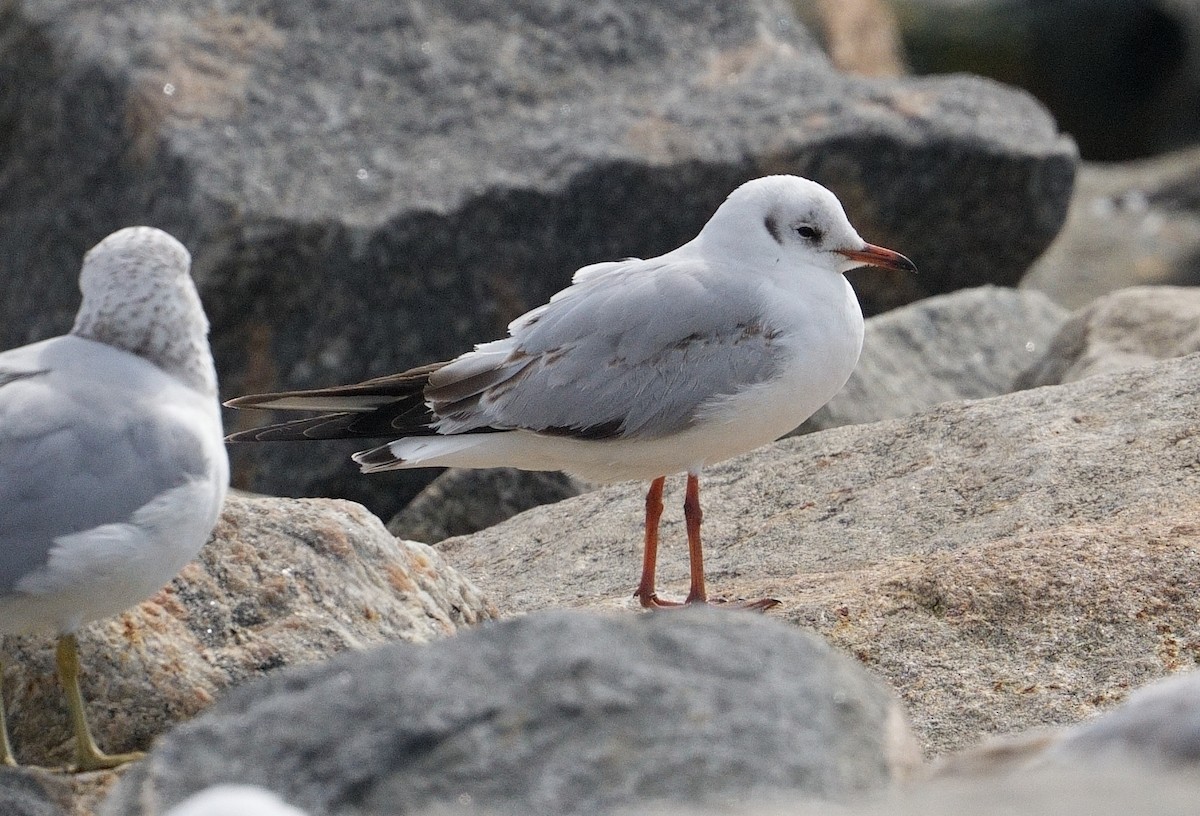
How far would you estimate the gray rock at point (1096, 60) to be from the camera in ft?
62.0

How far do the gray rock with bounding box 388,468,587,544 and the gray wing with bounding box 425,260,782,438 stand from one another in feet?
5.14

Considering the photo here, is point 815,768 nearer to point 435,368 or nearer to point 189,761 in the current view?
point 189,761

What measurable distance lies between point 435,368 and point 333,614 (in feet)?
6.03

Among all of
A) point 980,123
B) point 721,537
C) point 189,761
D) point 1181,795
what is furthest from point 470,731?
point 980,123

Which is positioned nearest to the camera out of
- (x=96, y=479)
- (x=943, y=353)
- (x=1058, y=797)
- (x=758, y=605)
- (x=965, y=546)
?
(x=1058, y=797)

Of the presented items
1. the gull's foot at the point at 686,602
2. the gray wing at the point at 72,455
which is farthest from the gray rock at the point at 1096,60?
the gray wing at the point at 72,455

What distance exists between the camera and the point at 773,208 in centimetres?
609

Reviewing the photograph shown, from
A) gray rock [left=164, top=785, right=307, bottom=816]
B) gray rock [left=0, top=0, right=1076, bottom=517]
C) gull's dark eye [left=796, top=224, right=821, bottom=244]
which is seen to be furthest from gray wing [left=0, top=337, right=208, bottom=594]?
gray rock [left=0, top=0, right=1076, bottom=517]

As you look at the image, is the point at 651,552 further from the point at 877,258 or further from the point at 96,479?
the point at 96,479

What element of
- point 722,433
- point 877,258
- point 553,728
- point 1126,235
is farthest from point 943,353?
point 1126,235

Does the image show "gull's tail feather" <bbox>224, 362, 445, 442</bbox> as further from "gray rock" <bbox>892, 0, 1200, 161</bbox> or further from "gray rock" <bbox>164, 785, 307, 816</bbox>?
"gray rock" <bbox>892, 0, 1200, 161</bbox>

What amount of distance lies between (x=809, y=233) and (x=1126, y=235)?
10438 millimetres

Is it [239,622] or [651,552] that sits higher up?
[239,622]

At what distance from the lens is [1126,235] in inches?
617
